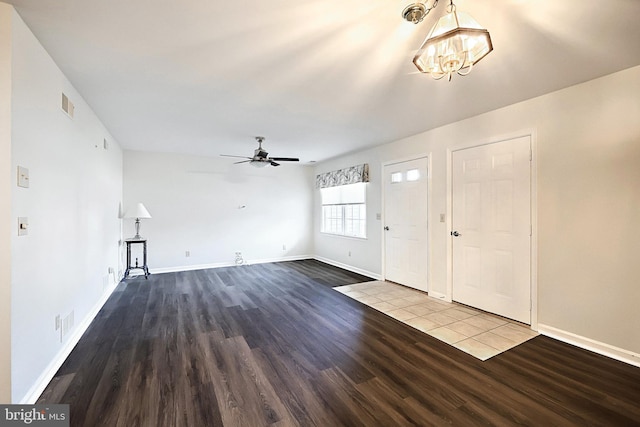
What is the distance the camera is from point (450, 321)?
3.23 meters

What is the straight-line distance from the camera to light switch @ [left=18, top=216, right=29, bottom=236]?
68.4 inches

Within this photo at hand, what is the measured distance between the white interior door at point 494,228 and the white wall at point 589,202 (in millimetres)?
149

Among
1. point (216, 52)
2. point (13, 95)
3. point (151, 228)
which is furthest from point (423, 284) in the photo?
point (151, 228)

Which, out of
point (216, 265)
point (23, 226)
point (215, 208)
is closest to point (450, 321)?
point (23, 226)

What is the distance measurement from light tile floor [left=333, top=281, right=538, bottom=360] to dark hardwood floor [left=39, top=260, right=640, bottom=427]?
0.44 ft

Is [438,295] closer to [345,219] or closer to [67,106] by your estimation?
[345,219]

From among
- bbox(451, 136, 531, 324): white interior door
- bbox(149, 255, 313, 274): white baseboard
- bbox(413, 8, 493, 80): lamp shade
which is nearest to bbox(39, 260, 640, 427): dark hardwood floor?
bbox(451, 136, 531, 324): white interior door

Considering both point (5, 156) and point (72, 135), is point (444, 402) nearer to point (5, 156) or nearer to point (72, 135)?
point (5, 156)

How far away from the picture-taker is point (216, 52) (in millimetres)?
2145

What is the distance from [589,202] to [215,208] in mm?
6186

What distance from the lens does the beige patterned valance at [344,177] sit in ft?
17.8

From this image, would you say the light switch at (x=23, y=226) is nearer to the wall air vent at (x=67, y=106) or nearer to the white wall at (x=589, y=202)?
the wall air vent at (x=67, y=106)

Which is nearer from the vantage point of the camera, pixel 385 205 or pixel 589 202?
pixel 589 202

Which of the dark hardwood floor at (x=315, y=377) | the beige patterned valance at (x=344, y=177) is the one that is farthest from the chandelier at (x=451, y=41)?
the beige patterned valance at (x=344, y=177)
